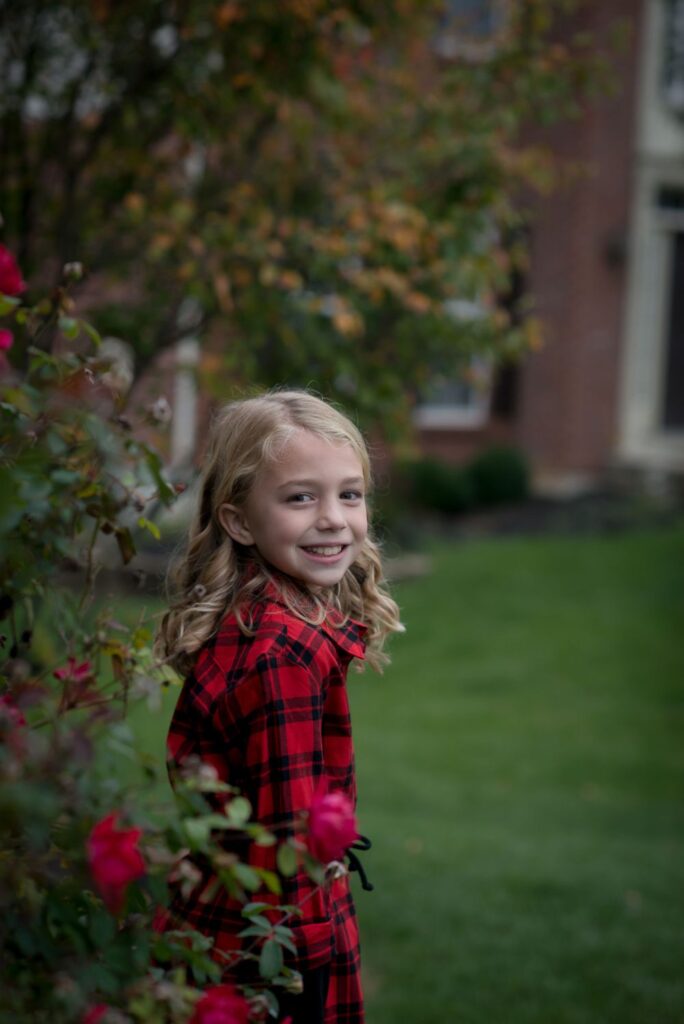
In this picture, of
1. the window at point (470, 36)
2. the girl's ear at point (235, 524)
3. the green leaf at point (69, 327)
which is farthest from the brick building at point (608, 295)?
the green leaf at point (69, 327)

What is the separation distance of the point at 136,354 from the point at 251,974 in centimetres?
327

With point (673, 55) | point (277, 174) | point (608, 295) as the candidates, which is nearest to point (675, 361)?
point (608, 295)

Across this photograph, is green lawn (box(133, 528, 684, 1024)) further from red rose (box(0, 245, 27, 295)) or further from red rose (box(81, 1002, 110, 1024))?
red rose (box(0, 245, 27, 295))

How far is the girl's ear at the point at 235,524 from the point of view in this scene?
205 centimetres

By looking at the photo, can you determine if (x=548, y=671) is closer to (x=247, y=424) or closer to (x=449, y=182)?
(x=449, y=182)

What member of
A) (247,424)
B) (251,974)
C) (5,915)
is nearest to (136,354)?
(247,424)

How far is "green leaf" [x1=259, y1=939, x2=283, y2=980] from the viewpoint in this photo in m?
1.50

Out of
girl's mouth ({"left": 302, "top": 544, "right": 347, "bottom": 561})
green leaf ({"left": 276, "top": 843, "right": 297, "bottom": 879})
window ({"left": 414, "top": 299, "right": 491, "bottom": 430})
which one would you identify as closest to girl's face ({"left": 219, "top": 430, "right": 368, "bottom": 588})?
girl's mouth ({"left": 302, "top": 544, "right": 347, "bottom": 561})

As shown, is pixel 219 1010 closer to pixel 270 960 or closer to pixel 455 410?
pixel 270 960

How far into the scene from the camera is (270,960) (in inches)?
59.3

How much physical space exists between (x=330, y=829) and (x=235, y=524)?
77 centimetres

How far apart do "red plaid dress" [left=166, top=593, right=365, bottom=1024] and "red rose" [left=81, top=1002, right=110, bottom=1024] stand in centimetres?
48

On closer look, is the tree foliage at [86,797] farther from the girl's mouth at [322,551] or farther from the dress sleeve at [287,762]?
the girl's mouth at [322,551]

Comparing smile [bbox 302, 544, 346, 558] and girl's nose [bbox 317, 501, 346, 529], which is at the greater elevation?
girl's nose [bbox 317, 501, 346, 529]
